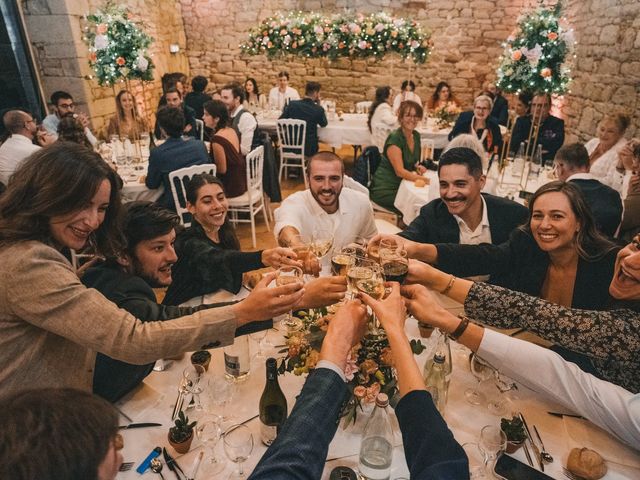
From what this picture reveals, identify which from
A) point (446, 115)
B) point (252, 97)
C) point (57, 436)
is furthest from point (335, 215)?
point (252, 97)

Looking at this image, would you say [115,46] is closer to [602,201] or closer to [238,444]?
[238,444]

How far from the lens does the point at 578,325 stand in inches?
58.3

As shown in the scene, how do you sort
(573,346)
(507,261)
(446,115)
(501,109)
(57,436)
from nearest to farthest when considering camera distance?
(57,436), (573,346), (507,261), (446,115), (501,109)

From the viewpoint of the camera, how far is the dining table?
1.20 metres

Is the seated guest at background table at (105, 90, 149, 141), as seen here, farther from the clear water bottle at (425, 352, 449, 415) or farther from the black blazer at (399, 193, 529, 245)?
the clear water bottle at (425, 352, 449, 415)

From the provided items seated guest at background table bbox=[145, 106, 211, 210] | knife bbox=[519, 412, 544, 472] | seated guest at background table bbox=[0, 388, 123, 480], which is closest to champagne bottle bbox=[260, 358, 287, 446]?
seated guest at background table bbox=[0, 388, 123, 480]

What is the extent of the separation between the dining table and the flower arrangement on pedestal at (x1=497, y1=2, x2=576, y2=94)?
290 cm

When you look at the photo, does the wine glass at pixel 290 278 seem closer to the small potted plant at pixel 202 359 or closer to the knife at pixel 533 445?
the small potted plant at pixel 202 359

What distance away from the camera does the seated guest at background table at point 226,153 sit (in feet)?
14.1

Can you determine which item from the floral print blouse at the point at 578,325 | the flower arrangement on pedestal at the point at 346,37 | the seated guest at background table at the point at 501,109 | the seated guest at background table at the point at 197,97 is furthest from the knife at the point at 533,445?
the flower arrangement on pedestal at the point at 346,37

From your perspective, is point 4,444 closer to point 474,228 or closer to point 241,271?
point 241,271

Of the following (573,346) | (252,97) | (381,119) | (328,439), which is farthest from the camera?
(252,97)

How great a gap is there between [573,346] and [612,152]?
355 cm

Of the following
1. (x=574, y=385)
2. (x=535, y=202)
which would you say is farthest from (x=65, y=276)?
(x=535, y=202)
